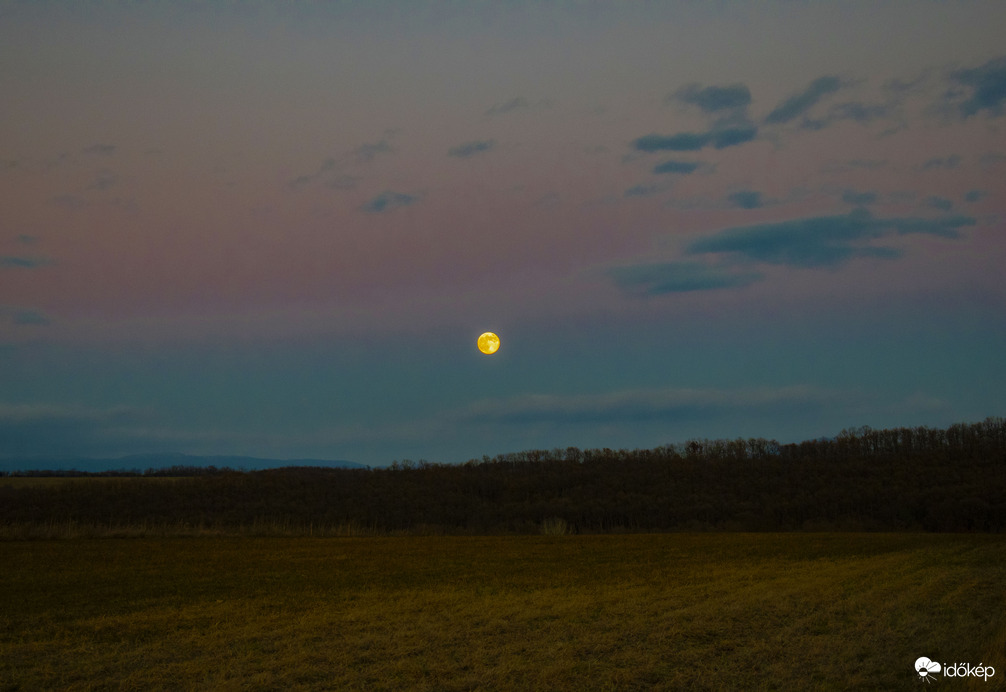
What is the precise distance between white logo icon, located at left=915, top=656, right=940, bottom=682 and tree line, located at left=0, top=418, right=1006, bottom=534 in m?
37.7

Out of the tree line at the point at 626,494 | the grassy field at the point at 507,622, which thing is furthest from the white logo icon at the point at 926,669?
the tree line at the point at 626,494

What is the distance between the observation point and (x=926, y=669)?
9.23 meters

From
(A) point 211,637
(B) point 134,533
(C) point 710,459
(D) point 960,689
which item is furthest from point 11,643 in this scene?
(C) point 710,459

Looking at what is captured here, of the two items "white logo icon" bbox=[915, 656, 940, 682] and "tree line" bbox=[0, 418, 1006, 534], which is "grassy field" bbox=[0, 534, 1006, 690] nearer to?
"white logo icon" bbox=[915, 656, 940, 682]

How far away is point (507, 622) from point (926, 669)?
6.23 metres

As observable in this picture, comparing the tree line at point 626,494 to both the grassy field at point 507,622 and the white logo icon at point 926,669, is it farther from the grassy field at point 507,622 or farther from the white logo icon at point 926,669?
the white logo icon at point 926,669

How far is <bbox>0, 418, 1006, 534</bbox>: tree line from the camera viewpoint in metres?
54.0

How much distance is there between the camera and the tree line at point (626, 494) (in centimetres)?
5397

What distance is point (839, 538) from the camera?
115ft

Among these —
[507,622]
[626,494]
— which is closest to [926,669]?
[507,622]

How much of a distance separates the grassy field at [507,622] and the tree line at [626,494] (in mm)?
24820

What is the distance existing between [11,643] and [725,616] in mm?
11031

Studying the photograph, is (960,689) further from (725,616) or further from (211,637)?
(211,637)

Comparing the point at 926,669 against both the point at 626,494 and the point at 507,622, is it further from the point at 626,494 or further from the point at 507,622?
the point at 626,494
